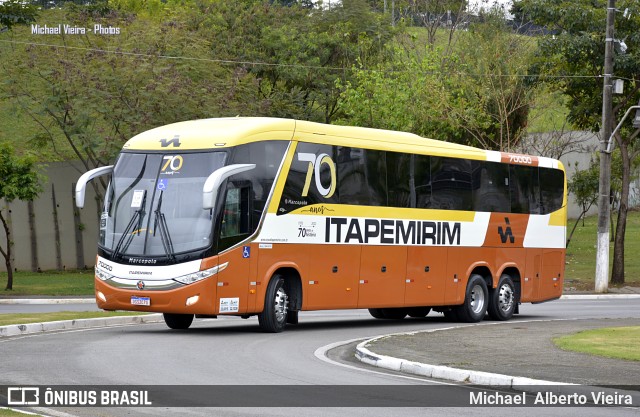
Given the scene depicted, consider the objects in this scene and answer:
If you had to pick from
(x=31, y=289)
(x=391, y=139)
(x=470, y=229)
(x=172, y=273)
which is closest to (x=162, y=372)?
(x=172, y=273)

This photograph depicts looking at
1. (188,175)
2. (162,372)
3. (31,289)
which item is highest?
(188,175)

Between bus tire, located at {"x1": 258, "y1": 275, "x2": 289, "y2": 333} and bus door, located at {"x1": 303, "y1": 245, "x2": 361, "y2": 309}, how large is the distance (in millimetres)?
543

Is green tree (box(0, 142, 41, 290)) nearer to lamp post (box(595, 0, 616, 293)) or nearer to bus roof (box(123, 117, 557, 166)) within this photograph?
bus roof (box(123, 117, 557, 166))

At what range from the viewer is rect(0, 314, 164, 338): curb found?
793 inches

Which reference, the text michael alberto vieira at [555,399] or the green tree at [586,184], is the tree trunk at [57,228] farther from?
the text michael alberto vieira at [555,399]

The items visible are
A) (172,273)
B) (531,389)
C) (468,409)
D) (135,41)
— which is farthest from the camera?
(135,41)

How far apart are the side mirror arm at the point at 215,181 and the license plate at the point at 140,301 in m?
1.89

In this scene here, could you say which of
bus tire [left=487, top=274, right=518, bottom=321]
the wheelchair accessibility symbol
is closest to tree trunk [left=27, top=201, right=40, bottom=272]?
bus tire [left=487, top=274, right=518, bottom=321]

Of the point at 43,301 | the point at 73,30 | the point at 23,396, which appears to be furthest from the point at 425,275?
the point at 73,30

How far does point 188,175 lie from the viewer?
20.0m

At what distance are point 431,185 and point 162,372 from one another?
12.0m

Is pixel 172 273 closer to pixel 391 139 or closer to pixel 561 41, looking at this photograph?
pixel 391 139

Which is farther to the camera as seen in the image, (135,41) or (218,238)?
(135,41)

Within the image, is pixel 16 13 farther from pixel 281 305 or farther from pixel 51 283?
pixel 281 305
